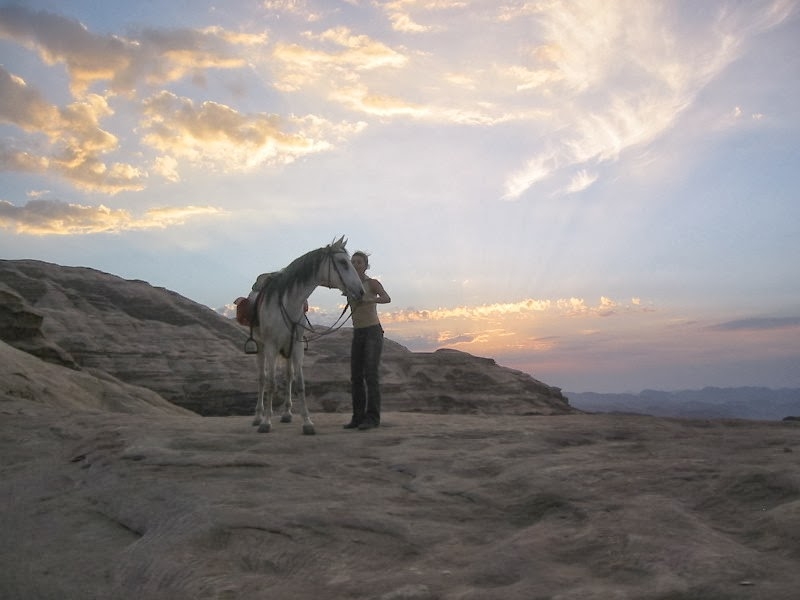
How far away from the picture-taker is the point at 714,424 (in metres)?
10.1

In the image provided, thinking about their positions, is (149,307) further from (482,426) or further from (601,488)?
Answer: (601,488)

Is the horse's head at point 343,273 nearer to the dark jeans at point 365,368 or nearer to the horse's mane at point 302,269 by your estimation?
the horse's mane at point 302,269

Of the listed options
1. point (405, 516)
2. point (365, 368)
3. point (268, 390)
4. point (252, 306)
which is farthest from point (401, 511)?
point (252, 306)

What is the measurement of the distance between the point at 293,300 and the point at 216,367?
3852cm

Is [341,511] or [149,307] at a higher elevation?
[149,307]

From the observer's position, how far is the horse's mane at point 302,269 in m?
9.73

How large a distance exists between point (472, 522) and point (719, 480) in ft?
6.71

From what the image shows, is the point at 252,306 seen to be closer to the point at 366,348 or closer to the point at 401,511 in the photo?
the point at 366,348

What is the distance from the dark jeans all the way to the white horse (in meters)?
0.75

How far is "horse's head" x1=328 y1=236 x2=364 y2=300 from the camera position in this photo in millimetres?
9445

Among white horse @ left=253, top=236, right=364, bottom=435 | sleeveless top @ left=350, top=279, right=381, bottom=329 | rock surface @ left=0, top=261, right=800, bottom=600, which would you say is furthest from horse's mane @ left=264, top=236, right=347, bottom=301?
rock surface @ left=0, top=261, right=800, bottom=600

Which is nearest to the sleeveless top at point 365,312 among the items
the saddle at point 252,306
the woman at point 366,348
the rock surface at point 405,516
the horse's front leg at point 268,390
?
the woman at point 366,348

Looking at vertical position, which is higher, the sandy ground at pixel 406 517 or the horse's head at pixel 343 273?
the horse's head at pixel 343 273

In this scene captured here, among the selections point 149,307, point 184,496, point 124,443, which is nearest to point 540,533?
point 184,496
